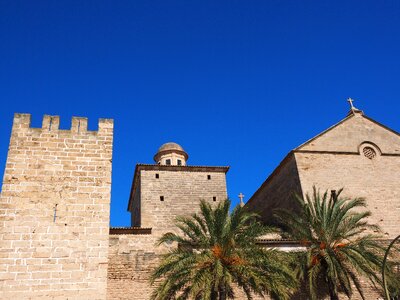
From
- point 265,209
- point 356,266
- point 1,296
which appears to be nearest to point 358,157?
point 265,209

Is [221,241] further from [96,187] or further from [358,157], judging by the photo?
[358,157]

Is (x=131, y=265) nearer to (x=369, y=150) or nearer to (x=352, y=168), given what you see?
(x=352, y=168)

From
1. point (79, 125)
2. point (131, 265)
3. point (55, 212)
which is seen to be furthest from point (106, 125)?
point (131, 265)

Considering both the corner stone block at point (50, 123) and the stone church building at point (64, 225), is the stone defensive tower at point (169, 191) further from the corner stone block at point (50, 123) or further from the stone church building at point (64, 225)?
the corner stone block at point (50, 123)

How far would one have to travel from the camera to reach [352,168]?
66.2 feet

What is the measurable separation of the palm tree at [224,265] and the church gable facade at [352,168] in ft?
22.5

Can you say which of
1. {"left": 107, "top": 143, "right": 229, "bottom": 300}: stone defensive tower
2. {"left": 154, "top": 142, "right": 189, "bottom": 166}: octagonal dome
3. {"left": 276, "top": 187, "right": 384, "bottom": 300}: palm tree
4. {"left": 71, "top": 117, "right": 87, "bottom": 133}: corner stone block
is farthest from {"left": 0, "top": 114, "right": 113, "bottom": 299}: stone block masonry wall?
{"left": 154, "top": 142, "right": 189, "bottom": 166}: octagonal dome

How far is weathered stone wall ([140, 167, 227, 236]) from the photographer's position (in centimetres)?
2245

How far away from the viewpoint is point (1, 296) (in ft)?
30.4

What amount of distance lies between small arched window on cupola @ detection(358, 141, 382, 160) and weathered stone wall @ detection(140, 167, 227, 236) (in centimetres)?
853

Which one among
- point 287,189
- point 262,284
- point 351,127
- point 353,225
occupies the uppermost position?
point 351,127

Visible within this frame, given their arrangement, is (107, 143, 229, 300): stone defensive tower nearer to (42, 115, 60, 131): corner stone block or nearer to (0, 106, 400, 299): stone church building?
(0, 106, 400, 299): stone church building

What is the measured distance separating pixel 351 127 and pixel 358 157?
1.85 metres

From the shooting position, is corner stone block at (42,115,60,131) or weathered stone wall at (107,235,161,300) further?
weathered stone wall at (107,235,161,300)
